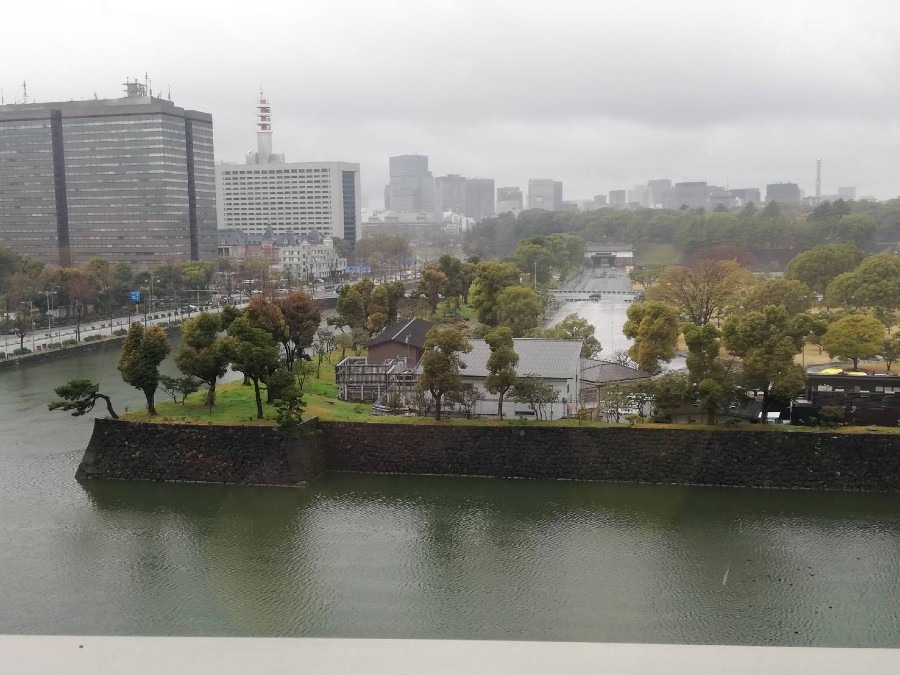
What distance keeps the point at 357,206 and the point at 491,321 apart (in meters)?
46.2

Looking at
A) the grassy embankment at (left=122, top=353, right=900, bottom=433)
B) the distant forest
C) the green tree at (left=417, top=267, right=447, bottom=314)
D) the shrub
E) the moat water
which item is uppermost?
the distant forest

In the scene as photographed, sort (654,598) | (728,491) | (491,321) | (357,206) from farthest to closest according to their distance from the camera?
1. (357,206)
2. (491,321)
3. (728,491)
4. (654,598)

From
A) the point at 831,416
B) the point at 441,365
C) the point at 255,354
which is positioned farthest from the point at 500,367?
the point at 831,416

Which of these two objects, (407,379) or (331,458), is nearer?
(331,458)

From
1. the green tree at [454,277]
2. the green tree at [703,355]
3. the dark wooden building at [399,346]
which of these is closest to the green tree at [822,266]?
the green tree at [454,277]

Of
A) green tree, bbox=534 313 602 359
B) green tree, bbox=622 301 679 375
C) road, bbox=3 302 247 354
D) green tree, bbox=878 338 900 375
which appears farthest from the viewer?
road, bbox=3 302 247 354

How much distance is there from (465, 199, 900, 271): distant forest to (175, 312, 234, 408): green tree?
28.0 metres

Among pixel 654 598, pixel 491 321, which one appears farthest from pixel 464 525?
pixel 491 321

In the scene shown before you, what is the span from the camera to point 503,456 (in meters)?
10.8

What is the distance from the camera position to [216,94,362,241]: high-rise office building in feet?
201

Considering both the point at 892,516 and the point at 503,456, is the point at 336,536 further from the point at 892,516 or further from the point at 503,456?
the point at 892,516

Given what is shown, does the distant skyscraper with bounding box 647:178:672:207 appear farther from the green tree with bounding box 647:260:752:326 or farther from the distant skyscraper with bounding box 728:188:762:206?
the green tree with bounding box 647:260:752:326

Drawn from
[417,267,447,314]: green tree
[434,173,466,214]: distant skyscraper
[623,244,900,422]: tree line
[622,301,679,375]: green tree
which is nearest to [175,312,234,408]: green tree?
[623,244,900,422]: tree line

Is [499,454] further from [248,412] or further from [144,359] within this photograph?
[144,359]
